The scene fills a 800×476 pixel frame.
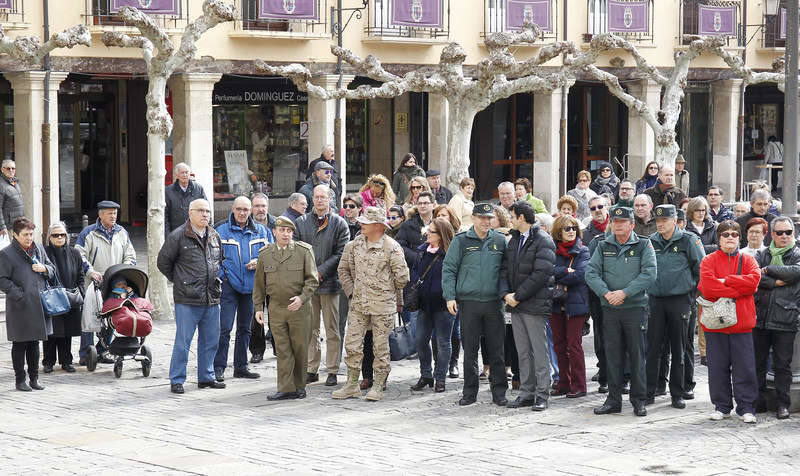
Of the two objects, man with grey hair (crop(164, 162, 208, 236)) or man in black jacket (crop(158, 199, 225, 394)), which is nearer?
man in black jacket (crop(158, 199, 225, 394))

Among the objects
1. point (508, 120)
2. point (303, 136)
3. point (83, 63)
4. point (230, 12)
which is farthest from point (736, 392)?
point (508, 120)

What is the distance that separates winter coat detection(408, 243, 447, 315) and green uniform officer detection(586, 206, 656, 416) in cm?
158

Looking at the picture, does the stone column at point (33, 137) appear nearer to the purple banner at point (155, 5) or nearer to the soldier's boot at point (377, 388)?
the purple banner at point (155, 5)

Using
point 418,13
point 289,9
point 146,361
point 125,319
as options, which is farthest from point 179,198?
point 418,13

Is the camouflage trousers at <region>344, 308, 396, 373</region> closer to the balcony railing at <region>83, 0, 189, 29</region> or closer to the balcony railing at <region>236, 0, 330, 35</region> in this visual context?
the balcony railing at <region>83, 0, 189, 29</region>

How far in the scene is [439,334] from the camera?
1316 cm

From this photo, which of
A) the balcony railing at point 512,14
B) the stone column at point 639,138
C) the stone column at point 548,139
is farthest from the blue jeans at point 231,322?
the stone column at point 639,138

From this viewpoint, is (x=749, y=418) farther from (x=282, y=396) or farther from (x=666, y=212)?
(x=282, y=396)

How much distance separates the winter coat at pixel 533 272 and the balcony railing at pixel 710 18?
24880mm

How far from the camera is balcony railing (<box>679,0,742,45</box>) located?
36.3 metres

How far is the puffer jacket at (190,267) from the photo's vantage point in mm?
13250

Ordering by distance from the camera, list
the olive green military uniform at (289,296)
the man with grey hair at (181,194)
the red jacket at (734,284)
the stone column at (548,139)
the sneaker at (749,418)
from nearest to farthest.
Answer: the red jacket at (734,284) → the sneaker at (749,418) → the olive green military uniform at (289,296) → the man with grey hair at (181,194) → the stone column at (548,139)

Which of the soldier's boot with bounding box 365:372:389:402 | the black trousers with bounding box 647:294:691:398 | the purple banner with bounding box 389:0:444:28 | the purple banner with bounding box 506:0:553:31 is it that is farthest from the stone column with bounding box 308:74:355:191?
the black trousers with bounding box 647:294:691:398

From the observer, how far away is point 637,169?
3619 cm
